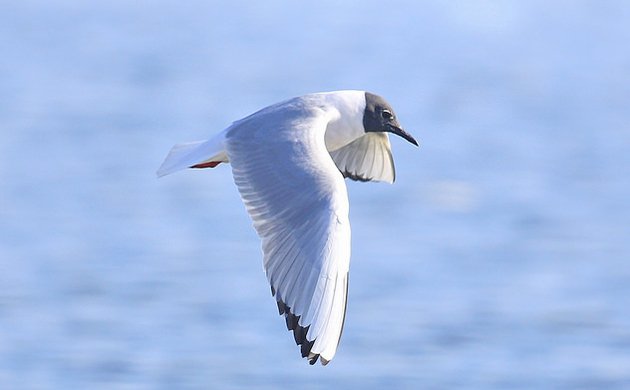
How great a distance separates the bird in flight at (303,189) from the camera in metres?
5.95

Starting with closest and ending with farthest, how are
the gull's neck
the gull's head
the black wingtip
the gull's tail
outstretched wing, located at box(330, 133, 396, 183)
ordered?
the black wingtip
the gull's tail
the gull's neck
the gull's head
outstretched wing, located at box(330, 133, 396, 183)

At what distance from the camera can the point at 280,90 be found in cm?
1881

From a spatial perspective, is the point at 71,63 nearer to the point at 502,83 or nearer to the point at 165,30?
the point at 165,30

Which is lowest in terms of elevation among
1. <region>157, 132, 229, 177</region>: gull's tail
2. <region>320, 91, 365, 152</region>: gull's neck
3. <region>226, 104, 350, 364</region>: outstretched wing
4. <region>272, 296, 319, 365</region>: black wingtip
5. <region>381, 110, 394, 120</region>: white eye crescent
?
<region>272, 296, 319, 365</region>: black wingtip

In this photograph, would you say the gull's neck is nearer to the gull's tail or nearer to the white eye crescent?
the white eye crescent

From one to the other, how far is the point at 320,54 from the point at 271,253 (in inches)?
613

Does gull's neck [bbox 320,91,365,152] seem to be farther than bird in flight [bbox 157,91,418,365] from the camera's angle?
Yes

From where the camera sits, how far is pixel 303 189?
20.5ft

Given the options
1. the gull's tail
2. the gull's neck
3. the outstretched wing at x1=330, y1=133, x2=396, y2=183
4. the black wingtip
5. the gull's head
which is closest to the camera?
the black wingtip

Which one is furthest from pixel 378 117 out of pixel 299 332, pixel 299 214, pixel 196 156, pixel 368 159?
pixel 299 332

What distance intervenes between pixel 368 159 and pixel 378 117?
1.34ft

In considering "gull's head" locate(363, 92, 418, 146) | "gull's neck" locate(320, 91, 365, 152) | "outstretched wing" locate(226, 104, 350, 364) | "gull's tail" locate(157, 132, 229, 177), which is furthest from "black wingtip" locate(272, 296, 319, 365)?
"gull's head" locate(363, 92, 418, 146)

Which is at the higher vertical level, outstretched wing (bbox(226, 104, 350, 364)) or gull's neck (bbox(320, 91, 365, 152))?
gull's neck (bbox(320, 91, 365, 152))

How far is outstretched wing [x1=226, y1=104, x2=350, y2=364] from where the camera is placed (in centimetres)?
594
